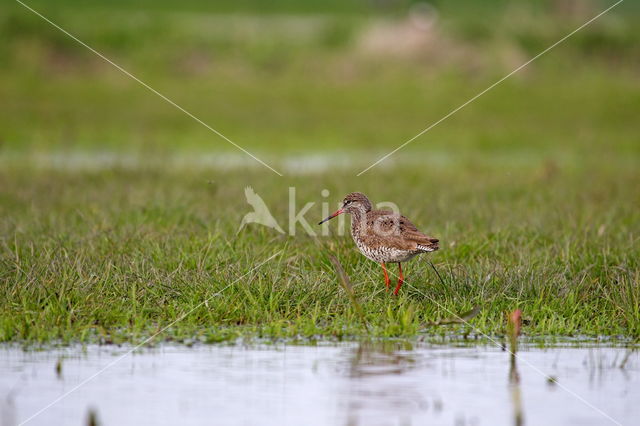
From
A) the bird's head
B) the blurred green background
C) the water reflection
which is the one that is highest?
the blurred green background

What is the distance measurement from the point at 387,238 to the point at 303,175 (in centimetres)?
684

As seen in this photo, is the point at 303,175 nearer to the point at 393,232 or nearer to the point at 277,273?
the point at 277,273

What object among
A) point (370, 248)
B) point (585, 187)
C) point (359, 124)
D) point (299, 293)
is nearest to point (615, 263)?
point (370, 248)

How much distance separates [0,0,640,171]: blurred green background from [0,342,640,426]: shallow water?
378 inches

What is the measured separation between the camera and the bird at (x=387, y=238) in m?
7.80

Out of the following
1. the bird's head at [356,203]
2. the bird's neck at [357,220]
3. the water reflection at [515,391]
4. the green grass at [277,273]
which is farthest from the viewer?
the bird's head at [356,203]

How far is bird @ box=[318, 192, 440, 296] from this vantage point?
7.80m

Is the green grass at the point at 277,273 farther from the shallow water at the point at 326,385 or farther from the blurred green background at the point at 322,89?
the blurred green background at the point at 322,89

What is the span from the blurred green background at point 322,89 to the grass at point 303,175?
8 centimetres

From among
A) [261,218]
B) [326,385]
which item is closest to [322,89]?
[261,218]

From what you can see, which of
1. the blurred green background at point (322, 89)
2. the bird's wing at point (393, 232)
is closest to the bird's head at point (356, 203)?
the bird's wing at point (393, 232)

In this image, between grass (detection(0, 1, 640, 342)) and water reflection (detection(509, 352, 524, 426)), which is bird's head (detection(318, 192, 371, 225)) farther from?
water reflection (detection(509, 352, 524, 426))

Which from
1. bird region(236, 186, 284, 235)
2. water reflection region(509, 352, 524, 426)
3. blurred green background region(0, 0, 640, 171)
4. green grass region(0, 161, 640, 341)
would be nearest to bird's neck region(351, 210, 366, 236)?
green grass region(0, 161, 640, 341)

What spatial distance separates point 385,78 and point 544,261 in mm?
17532
